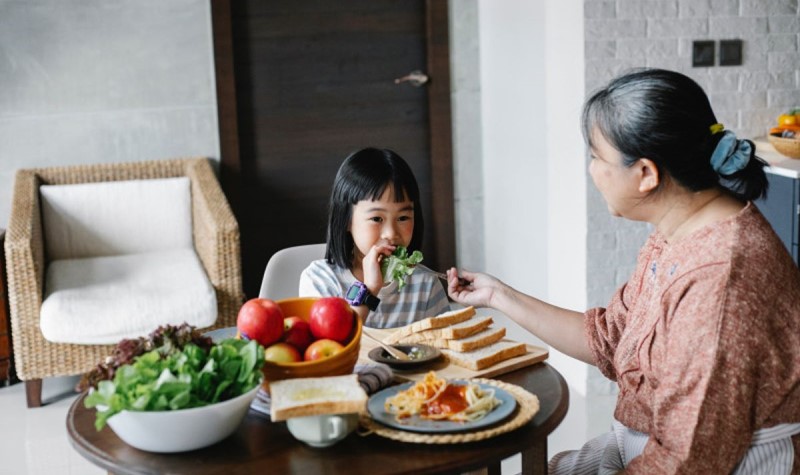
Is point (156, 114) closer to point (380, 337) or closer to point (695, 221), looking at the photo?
point (380, 337)

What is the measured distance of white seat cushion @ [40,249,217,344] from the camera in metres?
3.53

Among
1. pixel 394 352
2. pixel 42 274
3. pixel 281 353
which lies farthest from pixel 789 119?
pixel 42 274

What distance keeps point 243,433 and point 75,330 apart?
2.22 meters

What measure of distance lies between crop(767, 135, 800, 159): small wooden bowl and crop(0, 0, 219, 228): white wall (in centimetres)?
249

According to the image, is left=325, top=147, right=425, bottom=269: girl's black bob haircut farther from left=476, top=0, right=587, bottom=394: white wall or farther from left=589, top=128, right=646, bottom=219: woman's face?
left=476, top=0, right=587, bottom=394: white wall

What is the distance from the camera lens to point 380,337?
1979mm

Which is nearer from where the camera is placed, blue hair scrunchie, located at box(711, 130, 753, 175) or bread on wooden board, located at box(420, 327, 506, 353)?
blue hair scrunchie, located at box(711, 130, 753, 175)

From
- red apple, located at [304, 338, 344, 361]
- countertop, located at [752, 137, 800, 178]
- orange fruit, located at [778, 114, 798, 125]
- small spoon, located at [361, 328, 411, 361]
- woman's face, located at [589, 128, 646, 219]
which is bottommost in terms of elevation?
small spoon, located at [361, 328, 411, 361]

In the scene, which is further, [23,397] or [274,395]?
[23,397]

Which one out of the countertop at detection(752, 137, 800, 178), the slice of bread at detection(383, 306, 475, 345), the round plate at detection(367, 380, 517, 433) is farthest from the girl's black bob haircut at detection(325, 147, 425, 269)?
the countertop at detection(752, 137, 800, 178)

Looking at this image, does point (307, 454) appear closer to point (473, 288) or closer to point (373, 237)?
point (473, 288)

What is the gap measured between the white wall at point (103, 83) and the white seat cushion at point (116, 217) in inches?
11.4

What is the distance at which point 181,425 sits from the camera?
138 cm

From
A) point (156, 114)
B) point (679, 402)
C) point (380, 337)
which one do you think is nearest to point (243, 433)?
point (380, 337)
